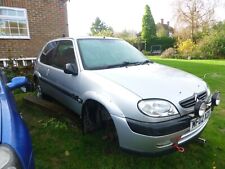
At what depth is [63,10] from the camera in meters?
11.8

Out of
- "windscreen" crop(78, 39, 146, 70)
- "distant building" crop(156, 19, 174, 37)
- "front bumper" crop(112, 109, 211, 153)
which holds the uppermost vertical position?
"distant building" crop(156, 19, 174, 37)

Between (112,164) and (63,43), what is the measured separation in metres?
2.44

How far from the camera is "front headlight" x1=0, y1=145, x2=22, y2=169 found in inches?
61.3

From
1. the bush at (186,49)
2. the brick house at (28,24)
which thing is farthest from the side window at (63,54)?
the bush at (186,49)

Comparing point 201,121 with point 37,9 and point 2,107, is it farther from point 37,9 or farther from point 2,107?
point 37,9

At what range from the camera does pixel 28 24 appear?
10648mm

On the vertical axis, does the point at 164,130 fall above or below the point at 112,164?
above

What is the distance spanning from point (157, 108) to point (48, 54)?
123 inches

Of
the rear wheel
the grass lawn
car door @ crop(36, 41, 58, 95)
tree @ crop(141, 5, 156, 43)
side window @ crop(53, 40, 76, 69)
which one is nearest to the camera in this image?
the grass lawn

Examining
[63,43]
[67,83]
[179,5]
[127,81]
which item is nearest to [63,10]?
[63,43]

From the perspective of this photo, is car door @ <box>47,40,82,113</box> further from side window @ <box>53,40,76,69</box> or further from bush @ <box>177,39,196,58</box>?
bush @ <box>177,39,196,58</box>

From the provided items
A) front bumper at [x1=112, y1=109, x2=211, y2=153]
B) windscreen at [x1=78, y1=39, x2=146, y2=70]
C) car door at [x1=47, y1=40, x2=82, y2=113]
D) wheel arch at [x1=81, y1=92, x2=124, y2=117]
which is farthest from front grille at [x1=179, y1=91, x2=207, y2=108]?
car door at [x1=47, y1=40, x2=82, y2=113]

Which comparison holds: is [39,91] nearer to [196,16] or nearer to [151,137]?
[151,137]

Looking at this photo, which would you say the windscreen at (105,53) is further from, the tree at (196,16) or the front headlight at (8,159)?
the tree at (196,16)
